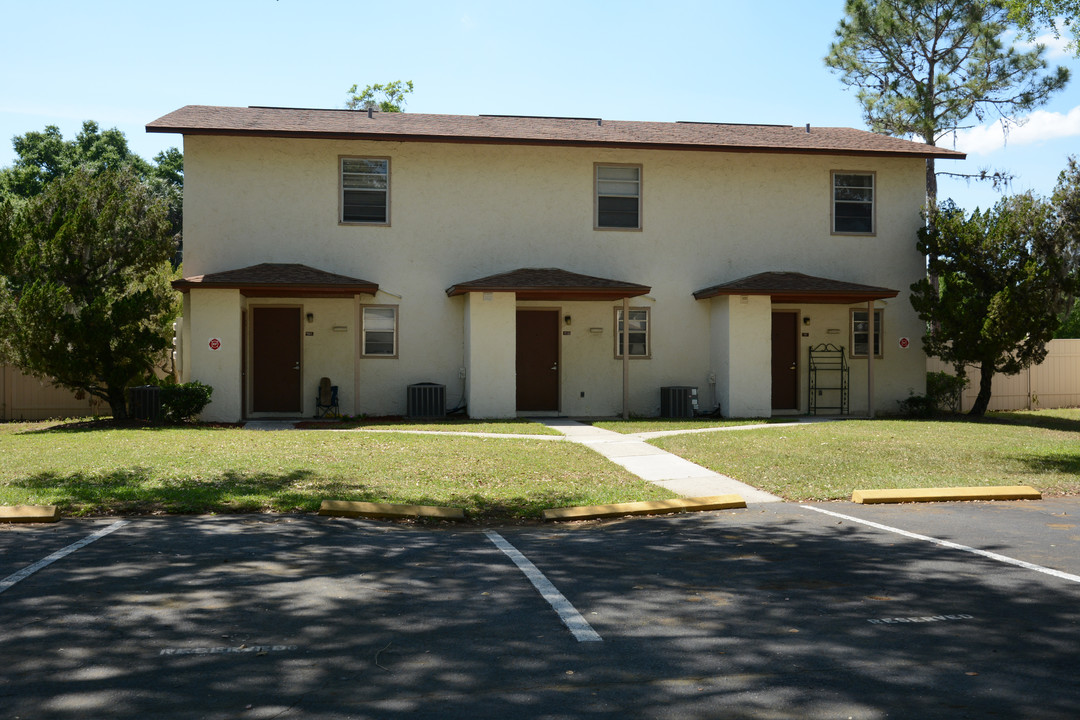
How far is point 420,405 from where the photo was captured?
65.8 feet

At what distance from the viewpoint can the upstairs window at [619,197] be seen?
2167cm

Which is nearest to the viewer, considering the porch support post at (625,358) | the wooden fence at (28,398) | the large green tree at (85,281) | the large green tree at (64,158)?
the large green tree at (85,281)

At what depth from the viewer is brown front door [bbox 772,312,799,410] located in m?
22.3

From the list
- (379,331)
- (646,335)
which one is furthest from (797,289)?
(379,331)

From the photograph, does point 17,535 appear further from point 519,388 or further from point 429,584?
point 519,388

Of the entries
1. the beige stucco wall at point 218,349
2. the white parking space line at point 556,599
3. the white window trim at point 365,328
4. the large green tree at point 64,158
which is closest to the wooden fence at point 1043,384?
the white window trim at point 365,328

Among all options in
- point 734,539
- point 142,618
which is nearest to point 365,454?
point 734,539

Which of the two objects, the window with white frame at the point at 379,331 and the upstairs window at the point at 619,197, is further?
the upstairs window at the point at 619,197

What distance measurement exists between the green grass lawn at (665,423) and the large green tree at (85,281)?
962 cm

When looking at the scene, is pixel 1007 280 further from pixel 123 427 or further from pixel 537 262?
pixel 123 427

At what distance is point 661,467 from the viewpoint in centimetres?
1279

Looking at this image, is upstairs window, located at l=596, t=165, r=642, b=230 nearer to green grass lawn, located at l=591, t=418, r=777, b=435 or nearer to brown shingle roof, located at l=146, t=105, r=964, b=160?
brown shingle roof, located at l=146, t=105, r=964, b=160

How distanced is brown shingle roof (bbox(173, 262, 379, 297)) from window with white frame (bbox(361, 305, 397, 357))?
645 millimetres

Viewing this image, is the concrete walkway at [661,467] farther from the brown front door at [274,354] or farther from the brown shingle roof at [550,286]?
the brown front door at [274,354]
